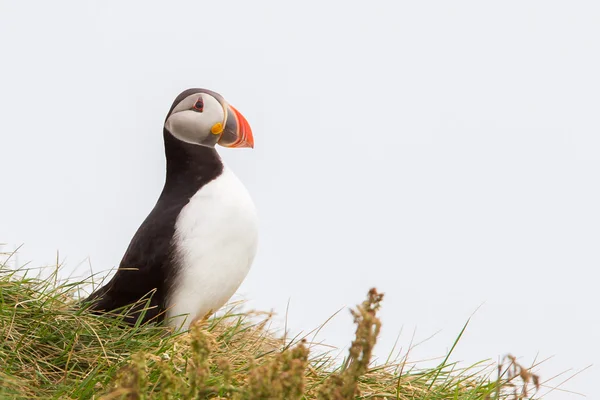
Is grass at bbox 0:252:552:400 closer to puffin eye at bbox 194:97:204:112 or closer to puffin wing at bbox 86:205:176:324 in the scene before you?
puffin wing at bbox 86:205:176:324

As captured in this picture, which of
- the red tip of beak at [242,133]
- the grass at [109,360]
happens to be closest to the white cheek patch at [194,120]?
the red tip of beak at [242,133]

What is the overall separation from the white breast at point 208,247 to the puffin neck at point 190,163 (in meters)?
0.08

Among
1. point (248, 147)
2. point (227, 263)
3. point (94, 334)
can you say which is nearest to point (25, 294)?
point (94, 334)

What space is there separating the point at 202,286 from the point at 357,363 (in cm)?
200

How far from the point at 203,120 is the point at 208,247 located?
746mm

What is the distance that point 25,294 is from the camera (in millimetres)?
4352

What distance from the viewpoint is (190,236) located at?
→ 4.49m

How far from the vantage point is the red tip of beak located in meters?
4.80

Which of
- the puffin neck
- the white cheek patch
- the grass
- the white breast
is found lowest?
the grass

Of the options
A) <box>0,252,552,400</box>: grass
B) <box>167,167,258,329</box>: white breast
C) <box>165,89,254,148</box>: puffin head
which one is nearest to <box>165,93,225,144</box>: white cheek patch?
<box>165,89,254,148</box>: puffin head

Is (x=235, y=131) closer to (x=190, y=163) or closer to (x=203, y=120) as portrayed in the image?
(x=203, y=120)

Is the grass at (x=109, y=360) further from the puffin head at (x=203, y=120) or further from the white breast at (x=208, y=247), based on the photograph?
the puffin head at (x=203, y=120)

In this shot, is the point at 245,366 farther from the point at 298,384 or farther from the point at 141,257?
the point at 298,384

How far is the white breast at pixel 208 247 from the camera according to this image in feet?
14.7
